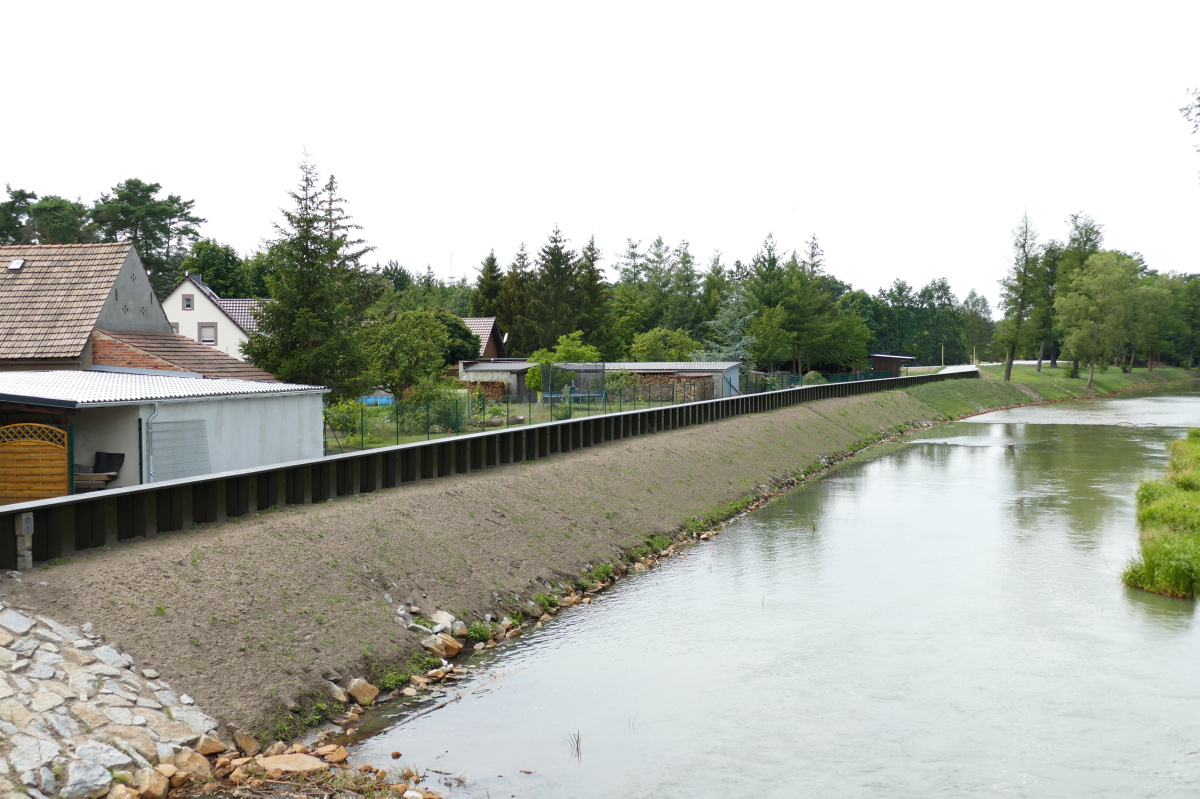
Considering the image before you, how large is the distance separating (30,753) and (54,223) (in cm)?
9503

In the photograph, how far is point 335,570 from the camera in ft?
58.6

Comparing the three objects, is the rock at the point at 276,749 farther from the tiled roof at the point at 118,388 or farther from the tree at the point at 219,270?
the tree at the point at 219,270

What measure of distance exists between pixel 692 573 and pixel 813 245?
9910 centimetres

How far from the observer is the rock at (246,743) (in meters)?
12.6

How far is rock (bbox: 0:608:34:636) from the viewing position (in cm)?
1248

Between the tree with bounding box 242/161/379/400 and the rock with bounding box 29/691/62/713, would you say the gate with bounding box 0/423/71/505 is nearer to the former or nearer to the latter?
the rock with bounding box 29/691/62/713

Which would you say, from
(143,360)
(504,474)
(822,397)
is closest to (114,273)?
(143,360)

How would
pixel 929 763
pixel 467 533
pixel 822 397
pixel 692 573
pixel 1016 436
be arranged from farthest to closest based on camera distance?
pixel 822 397 < pixel 1016 436 < pixel 692 573 < pixel 467 533 < pixel 929 763

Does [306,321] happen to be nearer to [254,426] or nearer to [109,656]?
[254,426]

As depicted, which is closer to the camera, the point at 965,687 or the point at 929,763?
the point at 929,763

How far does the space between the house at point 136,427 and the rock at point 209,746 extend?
9.58m

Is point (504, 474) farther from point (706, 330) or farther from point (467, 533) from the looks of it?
point (706, 330)

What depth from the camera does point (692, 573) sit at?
2452cm

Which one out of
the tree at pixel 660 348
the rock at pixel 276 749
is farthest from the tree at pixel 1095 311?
the rock at pixel 276 749
